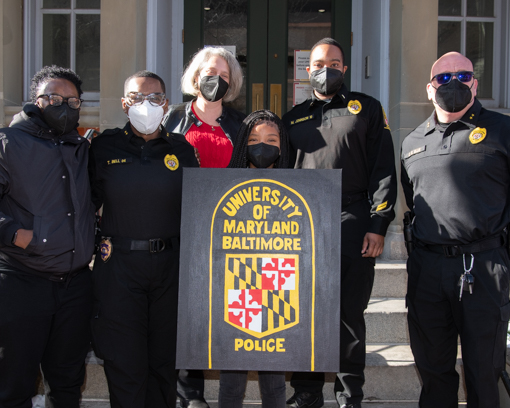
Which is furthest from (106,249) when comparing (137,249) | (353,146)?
(353,146)

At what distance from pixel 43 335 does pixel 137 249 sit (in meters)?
0.61

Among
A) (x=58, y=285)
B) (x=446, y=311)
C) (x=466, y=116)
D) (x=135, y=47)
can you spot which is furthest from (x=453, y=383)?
(x=135, y=47)

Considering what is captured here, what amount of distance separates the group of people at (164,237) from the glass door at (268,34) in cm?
271

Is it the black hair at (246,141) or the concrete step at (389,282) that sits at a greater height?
the black hair at (246,141)

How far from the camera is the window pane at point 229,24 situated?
550 centimetres

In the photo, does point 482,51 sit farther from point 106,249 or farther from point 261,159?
point 106,249

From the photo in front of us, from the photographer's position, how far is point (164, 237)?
97.8 inches

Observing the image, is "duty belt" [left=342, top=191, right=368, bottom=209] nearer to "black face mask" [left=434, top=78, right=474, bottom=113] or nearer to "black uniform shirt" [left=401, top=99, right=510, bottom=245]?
"black uniform shirt" [left=401, top=99, right=510, bottom=245]

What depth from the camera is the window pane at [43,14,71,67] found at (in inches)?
209

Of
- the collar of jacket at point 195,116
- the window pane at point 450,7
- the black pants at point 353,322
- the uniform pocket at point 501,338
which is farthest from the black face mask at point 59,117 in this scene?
the window pane at point 450,7

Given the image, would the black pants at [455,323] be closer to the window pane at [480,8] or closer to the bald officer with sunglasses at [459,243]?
the bald officer with sunglasses at [459,243]

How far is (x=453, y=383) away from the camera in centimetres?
267

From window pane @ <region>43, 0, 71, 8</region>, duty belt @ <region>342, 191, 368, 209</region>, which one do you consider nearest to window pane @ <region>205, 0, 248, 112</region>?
window pane @ <region>43, 0, 71, 8</region>

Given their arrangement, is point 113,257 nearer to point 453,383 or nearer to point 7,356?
point 7,356
